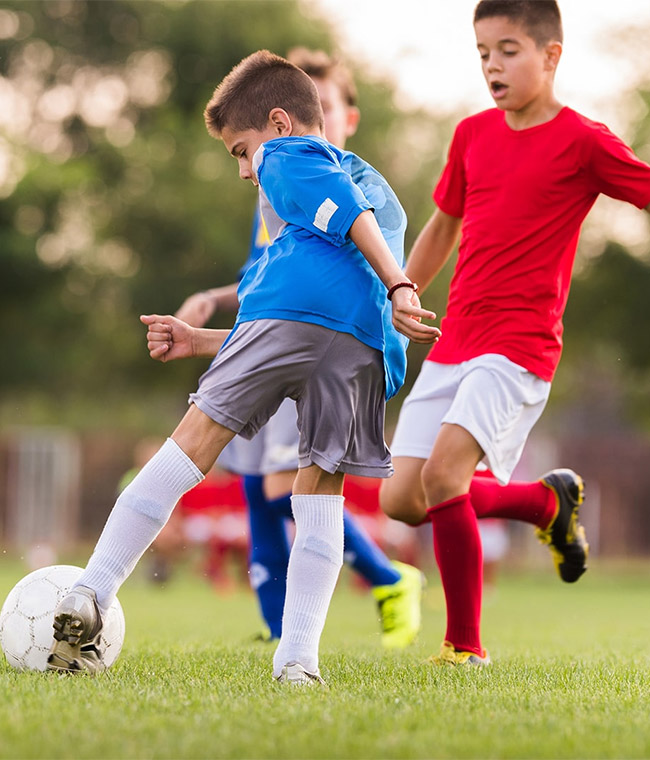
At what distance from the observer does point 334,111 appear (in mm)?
5504

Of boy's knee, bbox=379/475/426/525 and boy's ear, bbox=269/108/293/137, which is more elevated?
boy's ear, bbox=269/108/293/137

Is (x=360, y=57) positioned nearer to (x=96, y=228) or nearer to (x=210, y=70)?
(x=210, y=70)

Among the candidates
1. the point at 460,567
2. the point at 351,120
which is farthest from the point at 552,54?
the point at 460,567

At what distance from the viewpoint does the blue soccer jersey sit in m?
3.44

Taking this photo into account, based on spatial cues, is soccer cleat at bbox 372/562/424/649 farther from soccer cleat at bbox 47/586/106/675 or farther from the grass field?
soccer cleat at bbox 47/586/106/675

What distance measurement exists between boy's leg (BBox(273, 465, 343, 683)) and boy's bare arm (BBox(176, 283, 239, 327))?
1.23 metres

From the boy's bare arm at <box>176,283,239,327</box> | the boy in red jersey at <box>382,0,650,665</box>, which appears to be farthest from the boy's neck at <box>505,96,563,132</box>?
the boy's bare arm at <box>176,283,239,327</box>

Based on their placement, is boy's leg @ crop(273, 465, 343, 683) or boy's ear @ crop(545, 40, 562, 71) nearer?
boy's leg @ crop(273, 465, 343, 683)

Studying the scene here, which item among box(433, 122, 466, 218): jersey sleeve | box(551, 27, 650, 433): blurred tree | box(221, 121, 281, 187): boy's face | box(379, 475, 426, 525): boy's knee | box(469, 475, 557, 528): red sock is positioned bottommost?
box(379, 475, 426, 525): boy's knee

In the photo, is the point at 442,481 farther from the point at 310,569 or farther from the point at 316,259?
the point at 316,259

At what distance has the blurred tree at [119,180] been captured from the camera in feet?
79.5

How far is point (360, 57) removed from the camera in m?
26.7

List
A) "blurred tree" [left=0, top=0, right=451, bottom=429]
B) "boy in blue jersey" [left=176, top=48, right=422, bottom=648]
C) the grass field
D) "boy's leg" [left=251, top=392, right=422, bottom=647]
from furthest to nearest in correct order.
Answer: "blurred tree" [left=0, top=0, right=451, bottom=429]
"boy's leg" [left=251, top=392, right=422, bottom=647]
"boy in blue jersey" [left=176, top=48, right=422, bottom=648]
the grass field

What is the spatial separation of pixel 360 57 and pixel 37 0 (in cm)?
814
